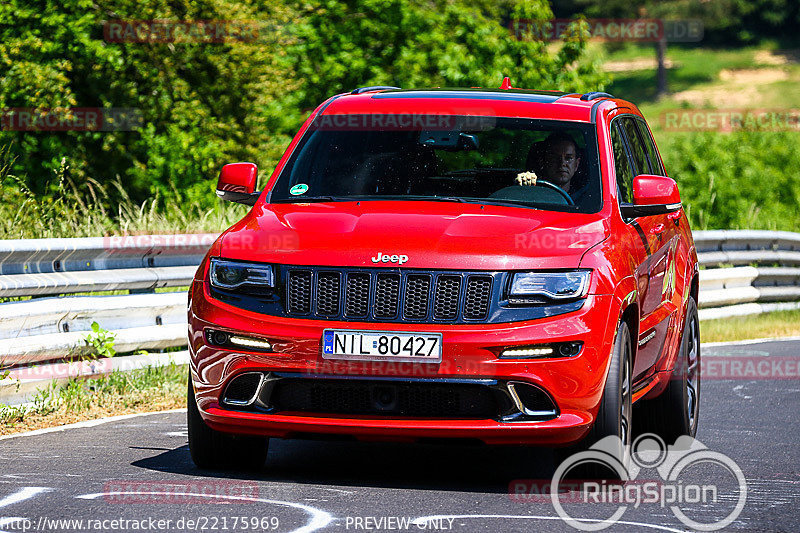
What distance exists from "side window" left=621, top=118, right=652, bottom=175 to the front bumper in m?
2.14

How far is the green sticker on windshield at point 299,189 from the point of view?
7426 millimetres

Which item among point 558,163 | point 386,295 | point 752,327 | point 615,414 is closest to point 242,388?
point 386,295

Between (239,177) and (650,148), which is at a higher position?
(239,177)

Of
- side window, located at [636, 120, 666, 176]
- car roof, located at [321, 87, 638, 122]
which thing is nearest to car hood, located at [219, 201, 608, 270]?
car roof, located at [321, 87, 638, 122]

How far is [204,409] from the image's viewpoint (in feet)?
21.6

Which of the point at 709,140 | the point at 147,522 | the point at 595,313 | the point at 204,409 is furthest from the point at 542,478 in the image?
the point at 709,140

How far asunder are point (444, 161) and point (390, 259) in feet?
4.74

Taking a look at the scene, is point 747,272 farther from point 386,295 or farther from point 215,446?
point 386,295

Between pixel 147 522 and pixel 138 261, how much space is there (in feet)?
14.2

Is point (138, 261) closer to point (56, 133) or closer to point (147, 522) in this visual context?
point (147, 522)

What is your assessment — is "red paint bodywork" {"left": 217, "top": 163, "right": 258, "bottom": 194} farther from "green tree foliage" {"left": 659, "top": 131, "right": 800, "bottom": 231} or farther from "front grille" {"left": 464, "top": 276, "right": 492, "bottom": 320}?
"green tree foliage" {"left": 659, "top": 131, "right": 800, "bottom": 231}

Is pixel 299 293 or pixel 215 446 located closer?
pixel 299 293

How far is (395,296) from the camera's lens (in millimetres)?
6250

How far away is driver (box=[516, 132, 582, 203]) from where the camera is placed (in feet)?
24.1
